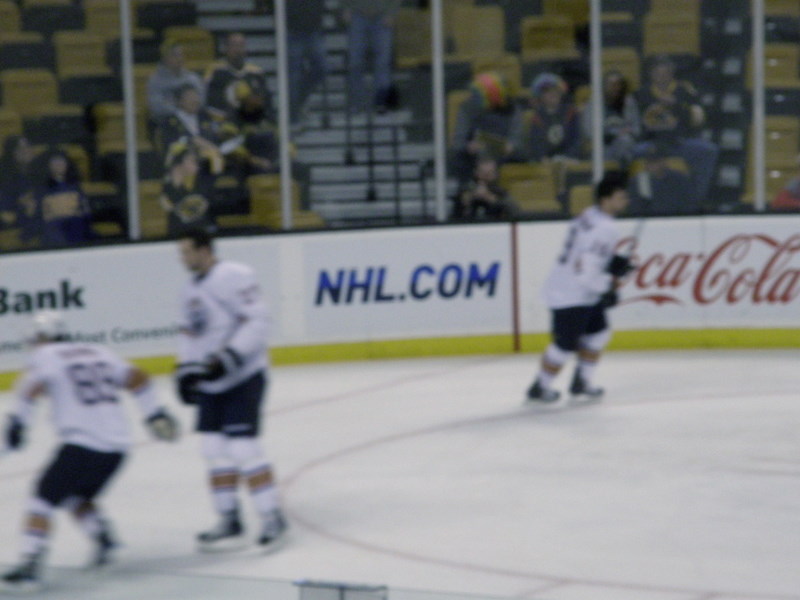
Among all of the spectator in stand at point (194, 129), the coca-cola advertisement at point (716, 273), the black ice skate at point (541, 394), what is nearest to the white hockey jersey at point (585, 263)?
the black ice skate at point (541, 394)

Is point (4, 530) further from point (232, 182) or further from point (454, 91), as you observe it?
point (454, 91)

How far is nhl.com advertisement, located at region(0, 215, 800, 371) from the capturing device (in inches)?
459

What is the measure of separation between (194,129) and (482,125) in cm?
208

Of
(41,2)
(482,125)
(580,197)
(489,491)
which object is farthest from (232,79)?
(489,491)

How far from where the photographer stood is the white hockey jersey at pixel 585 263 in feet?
31.5

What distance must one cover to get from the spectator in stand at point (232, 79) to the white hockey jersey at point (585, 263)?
3.09 metres

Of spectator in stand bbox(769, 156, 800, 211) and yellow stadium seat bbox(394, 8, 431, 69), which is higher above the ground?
yellow stadium seat bbox(394, 8, 431, 69)

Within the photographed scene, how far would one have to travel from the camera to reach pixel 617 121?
12164 mm

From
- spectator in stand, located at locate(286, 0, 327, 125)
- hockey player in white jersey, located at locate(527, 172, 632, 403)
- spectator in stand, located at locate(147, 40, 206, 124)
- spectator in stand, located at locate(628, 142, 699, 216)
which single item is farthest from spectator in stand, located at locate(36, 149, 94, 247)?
spectator in stand, located at locate(628, 142, 699, 216)

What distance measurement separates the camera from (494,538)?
709 cm

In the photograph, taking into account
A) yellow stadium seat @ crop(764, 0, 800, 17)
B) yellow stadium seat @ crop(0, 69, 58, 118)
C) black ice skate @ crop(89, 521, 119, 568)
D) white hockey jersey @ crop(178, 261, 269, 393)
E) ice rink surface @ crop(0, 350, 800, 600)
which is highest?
yellow stadium seat @ crop(764, 0, 800, 17)

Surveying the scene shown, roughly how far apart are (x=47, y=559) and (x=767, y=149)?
6910mm

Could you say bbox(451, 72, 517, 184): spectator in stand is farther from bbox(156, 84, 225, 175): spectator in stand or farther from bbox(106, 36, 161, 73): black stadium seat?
bbox(106, 36, 161, 73): black stadium seat

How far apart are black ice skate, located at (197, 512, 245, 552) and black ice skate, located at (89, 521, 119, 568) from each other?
0.45 metres
